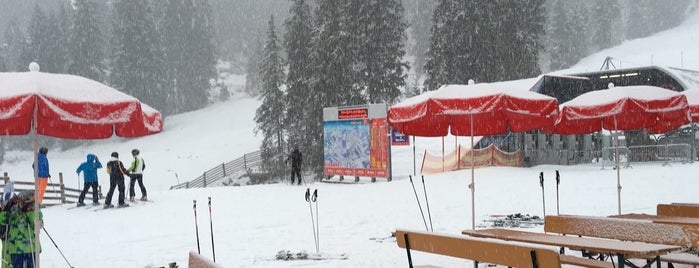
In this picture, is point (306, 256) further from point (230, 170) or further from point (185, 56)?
point (185, 56)

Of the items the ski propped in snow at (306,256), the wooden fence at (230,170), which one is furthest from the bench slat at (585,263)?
the wooden fence at (230,170)

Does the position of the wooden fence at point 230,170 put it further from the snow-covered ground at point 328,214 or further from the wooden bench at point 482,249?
the wooden bench at point 482,249

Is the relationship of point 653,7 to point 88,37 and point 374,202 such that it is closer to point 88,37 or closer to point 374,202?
point 88,37

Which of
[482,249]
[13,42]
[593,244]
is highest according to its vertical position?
[13,42]

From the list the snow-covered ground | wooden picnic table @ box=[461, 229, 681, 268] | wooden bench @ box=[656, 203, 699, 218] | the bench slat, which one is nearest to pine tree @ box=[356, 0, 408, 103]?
the snow-covered ground

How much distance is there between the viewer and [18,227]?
25.7 ft

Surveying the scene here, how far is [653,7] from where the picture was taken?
10356cm

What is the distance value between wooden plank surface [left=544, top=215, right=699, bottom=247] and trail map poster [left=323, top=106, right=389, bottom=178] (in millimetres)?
16450

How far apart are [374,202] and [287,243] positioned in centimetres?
687

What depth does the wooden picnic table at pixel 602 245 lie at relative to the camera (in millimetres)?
5839

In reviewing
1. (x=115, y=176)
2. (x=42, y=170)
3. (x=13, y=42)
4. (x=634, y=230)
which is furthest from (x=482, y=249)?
(x=13, y=42)

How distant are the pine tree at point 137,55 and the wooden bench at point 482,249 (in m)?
66.8

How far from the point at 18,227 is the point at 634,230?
7.47m

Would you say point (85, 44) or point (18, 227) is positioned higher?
point (85, 44)
